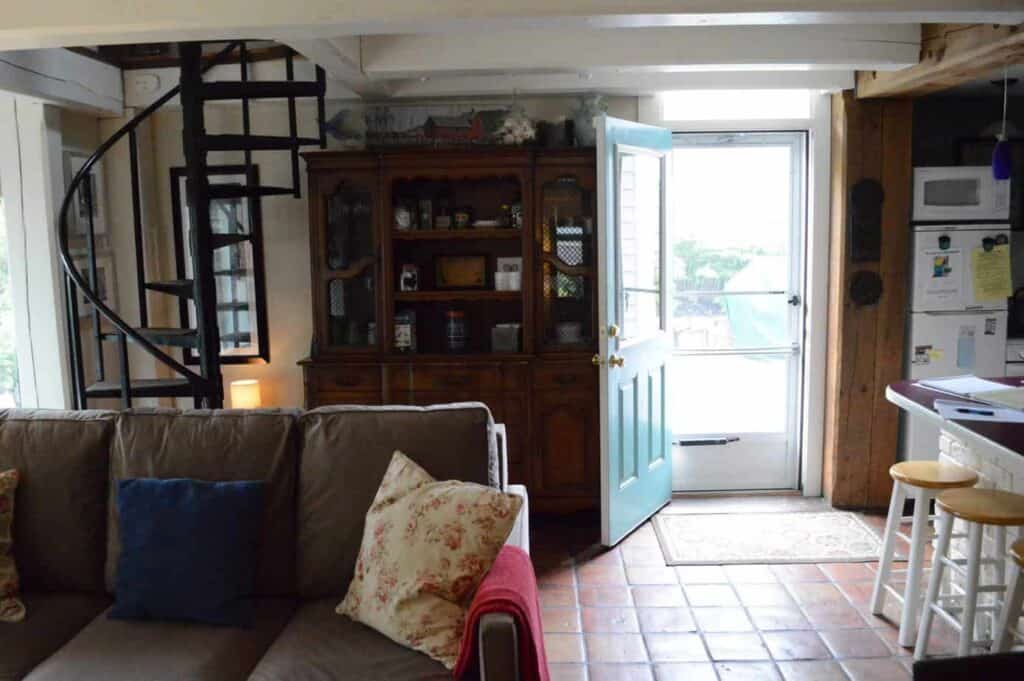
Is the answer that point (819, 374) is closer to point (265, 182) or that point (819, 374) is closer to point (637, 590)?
point (637, 590)

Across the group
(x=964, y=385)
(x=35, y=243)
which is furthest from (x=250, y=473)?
(x=964, y=385)

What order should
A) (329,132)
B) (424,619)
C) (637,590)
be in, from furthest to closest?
1. (329,132)
2. (637,590)
3. (424,619)

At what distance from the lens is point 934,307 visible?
14.0ft

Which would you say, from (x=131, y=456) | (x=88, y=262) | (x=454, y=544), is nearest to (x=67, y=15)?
(x=131, y=456)

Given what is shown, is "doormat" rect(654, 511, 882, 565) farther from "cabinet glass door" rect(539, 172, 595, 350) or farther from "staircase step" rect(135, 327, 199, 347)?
"staircase step" rect(135, 327, 199, 347)

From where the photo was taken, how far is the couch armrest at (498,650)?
6.46 feet

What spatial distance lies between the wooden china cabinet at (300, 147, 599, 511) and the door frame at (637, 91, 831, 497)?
0.69 metres

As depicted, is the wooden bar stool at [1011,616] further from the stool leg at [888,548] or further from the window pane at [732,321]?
the window pane at [732,321]

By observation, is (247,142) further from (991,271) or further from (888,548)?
(991,271)

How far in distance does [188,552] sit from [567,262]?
2.50 metres

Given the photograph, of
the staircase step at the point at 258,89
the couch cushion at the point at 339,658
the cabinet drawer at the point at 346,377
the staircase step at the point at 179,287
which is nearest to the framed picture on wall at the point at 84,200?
the staircase step at the point at 179,287

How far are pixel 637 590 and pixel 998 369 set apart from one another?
2.24 meters

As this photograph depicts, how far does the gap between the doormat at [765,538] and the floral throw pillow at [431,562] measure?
1882mm

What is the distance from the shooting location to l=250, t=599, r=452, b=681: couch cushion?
6.84ft
